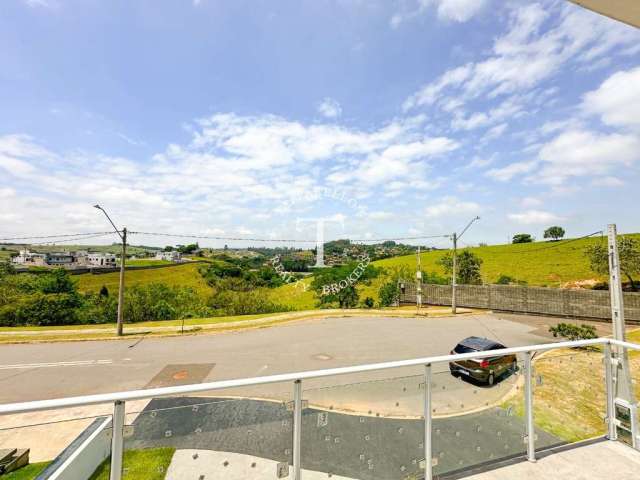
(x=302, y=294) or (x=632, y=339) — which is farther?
(x=302, y=294)

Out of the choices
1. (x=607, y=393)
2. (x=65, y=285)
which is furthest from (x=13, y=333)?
(x=607, y=393)

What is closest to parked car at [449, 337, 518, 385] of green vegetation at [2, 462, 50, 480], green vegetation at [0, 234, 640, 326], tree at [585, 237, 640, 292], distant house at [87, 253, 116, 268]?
green vegetation at [2, 462, 50, 480]

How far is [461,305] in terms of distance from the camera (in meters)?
31.5

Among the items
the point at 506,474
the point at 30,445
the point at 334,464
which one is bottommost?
the point at 506,474

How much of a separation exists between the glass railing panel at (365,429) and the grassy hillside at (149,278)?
38.3m

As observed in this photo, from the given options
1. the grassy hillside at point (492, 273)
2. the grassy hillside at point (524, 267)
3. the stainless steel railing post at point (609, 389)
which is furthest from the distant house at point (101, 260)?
the stainless steel railing post at point (609, 389)

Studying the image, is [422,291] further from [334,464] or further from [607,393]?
[334,464]

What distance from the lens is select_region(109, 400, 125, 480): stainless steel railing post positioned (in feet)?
7.48

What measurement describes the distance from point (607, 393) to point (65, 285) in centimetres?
4428

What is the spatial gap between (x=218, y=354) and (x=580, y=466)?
13.7 metres

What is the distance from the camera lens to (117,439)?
2303 millimetres

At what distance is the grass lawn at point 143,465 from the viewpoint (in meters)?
2.28

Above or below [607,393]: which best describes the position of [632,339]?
below

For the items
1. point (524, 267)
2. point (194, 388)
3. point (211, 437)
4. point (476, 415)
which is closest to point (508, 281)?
point (524, 267)
